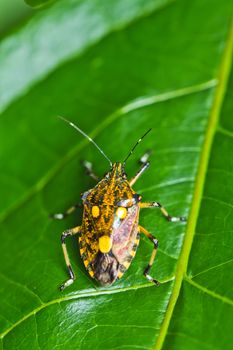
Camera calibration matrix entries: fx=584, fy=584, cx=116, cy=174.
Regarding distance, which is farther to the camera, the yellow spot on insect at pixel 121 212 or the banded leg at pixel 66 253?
the yellow spot on insect at pixel 121 212

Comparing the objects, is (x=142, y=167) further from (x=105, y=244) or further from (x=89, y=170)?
(x=105, y=244)

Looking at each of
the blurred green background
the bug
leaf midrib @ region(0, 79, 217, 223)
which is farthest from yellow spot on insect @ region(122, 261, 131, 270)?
the blurred green background

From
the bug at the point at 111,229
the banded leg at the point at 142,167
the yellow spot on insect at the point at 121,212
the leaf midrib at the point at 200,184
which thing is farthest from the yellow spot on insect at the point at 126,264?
the banded leg at the point at 142,167

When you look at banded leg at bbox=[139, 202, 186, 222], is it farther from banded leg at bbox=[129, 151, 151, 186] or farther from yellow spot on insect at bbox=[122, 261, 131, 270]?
yellow spot on insect at bbox=[122, 261, 131, 270]

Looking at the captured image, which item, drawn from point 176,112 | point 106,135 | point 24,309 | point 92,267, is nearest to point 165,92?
point 176,112

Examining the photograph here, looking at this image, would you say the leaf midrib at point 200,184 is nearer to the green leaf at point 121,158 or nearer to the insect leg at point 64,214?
the green leaf at point 121,158
